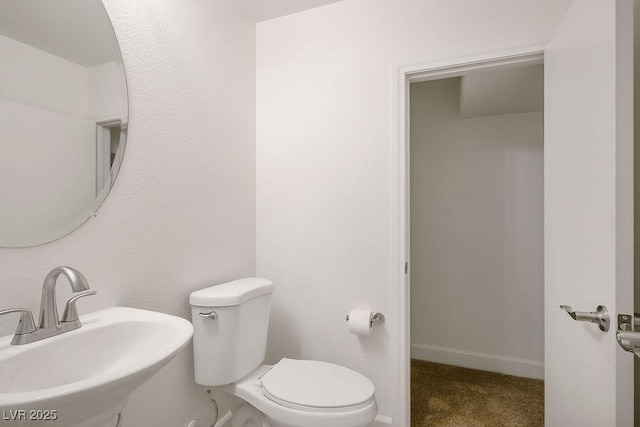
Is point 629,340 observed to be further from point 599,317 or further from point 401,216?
point 401,216

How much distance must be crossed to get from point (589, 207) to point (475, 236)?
5.29ft

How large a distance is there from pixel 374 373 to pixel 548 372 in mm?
754

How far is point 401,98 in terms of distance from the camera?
1.64 metres

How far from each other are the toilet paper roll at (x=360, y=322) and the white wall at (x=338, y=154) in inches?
3.2

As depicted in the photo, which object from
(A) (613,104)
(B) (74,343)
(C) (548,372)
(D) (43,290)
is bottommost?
(C) (548,372)

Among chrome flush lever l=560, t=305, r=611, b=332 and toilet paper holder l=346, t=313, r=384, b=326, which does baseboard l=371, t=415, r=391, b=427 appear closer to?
toilet paper holder l=346, t=313, r=384, b=326

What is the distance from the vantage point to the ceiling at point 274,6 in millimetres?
1759

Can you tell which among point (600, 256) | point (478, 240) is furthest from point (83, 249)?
point (478, 240)

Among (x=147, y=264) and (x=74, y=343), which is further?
(x=147, y=264)

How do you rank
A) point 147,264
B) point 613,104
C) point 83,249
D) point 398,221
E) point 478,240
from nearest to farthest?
point 613,104 < point 83,249 < point 147,264 < point 398,221 < point 478,240

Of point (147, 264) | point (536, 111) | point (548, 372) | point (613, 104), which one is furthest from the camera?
point (536, 111)

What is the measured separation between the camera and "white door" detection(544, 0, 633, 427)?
2.71ft

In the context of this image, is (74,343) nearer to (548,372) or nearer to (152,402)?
(152,402)

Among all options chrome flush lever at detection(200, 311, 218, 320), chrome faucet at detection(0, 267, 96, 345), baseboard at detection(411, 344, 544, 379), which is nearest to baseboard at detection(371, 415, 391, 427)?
chrome flush lever at detection(200, 311, 218, 320)
